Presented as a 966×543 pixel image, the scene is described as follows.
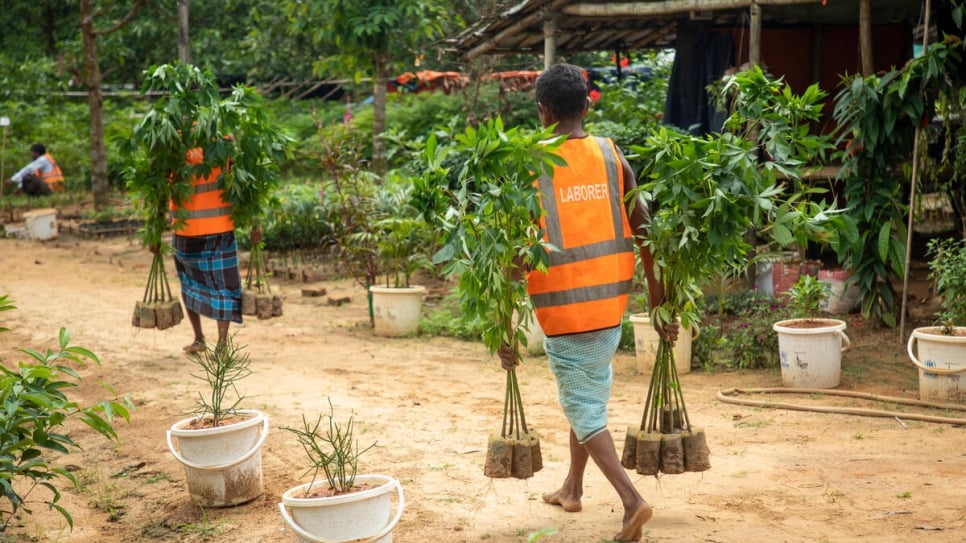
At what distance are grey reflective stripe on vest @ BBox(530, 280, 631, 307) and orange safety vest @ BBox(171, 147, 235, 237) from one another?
413 cm

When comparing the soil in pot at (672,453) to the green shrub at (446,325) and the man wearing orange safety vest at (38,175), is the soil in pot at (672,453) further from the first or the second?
the man wearing orange safety vest at (38,175)

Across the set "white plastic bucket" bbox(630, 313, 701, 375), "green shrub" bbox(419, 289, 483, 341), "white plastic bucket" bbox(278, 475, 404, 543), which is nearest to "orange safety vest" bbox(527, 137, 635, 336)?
"white plastic bucket" bbox(278, 475, 404, 543)

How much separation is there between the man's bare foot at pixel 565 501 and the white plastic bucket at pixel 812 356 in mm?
2849

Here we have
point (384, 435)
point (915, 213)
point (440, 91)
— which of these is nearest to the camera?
point (384, 435)

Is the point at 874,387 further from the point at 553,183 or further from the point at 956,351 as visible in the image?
the point at 553,183

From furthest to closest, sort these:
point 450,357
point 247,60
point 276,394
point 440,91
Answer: point 440,91
point 247,60
point 450,357
point 276,394

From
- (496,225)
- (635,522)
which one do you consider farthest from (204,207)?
(635,522)

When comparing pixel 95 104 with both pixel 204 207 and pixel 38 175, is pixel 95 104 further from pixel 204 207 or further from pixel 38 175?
pixel 204 207

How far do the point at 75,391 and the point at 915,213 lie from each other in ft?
20.5

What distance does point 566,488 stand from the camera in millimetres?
4117

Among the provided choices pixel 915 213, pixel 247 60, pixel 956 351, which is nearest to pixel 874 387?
pixel 956 351

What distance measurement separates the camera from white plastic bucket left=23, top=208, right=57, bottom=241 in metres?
15.3

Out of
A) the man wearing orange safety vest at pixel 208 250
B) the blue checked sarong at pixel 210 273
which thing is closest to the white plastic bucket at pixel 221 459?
the man wearing orange safety vest at pixel 208 250

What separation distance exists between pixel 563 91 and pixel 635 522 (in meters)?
1.67
